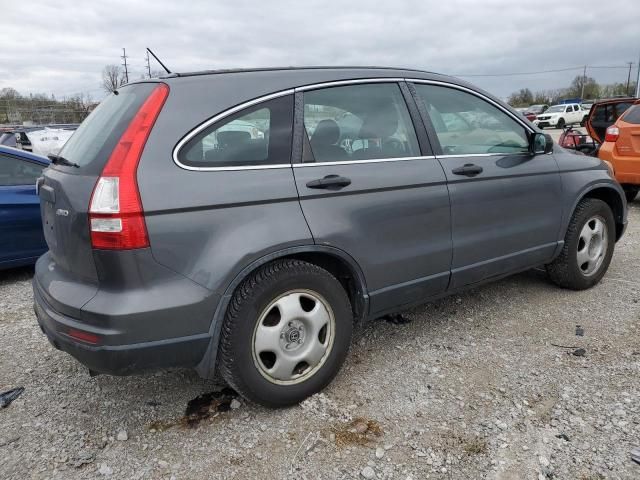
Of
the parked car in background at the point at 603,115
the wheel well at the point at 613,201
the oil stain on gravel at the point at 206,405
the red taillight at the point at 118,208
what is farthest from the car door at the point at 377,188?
the parked car in background at the point at 603,115

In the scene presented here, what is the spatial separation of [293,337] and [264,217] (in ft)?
2.13

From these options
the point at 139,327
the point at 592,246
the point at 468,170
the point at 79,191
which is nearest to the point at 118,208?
the point at 79,191

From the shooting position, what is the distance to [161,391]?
2949 millimetres

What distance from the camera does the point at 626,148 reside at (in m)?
6.99

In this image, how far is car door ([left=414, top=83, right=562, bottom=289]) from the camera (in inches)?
127

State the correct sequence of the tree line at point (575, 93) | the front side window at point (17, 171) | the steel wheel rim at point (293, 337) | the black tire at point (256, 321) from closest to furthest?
the black tire at point (256, 321) < the steel wheel rim at point (293, 337) < the front side window at point (17, 171) < the tree line at point (575, 93)

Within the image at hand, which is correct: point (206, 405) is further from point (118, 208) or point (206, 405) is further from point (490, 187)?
point (490, 187)

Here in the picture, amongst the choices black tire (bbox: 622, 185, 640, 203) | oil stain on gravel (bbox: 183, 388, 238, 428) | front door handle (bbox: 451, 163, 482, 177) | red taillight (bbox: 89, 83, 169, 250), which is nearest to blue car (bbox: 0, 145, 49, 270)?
oil stain on gravel (bbox: 183, 388, 238, 428)

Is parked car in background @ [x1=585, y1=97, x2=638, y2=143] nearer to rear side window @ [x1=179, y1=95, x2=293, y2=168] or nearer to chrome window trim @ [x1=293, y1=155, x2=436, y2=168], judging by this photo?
chrome window trim @ [x1=293, y1=155, x2=436, y2=168]

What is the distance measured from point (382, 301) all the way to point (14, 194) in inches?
152

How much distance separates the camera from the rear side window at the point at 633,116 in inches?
274

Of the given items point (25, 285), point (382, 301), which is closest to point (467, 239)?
point (382, 301)

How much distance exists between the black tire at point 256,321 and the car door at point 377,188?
21 cm

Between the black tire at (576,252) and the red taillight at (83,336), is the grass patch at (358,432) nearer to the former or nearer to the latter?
the red taillight at (83,336)
